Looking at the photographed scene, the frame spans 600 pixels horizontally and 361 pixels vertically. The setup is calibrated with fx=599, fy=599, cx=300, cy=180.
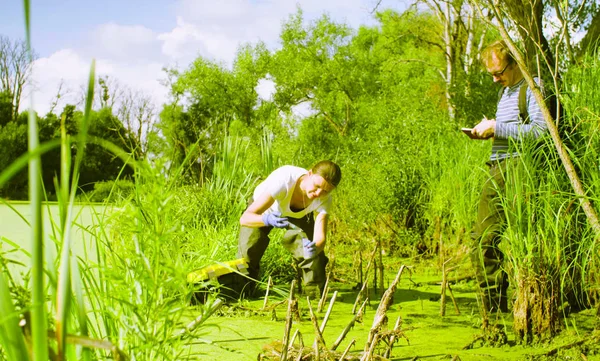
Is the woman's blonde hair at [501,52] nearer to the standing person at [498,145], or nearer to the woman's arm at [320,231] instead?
the standing person at [498,145]

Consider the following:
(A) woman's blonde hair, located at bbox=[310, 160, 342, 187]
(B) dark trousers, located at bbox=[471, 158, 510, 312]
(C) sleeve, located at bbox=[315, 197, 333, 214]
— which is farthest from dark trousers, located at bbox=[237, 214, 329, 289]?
(B) dark trousers, located at bbox=[471, 158, 510, 312]

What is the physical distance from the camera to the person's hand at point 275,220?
389cm

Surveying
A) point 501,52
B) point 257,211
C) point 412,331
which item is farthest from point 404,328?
point 501,52

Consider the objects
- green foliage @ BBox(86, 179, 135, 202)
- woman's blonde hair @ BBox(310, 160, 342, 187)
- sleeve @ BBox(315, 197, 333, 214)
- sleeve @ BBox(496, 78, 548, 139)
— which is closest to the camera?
green foliage @ BBox(86, 179, 135, 202)

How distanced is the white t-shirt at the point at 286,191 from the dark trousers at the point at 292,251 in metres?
0.13

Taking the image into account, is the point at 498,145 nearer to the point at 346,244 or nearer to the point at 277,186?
the point at 277,186

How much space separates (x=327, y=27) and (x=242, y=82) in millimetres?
5387

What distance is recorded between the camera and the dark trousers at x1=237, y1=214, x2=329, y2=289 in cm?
392

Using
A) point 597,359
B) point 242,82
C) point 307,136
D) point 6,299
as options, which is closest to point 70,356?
point 6,299

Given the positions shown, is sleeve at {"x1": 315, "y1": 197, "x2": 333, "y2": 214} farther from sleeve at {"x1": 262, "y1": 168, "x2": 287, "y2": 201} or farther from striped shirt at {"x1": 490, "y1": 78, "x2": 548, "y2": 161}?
striped shirt at {"x1": 490, "y1": 78, "x2": 548, "y2": 161}

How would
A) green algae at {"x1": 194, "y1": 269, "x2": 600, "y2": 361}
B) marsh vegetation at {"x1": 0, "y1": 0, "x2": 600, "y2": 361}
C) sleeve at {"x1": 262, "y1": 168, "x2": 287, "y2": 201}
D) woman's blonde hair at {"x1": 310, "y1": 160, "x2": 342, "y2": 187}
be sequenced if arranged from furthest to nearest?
sleeve at {"x1": 262, "y1": 168, "x2": 287, "y2": 201} → woman's blonde hair at {"x1": 310, "y1": 160, "x2": 342, "y2": 187} → green algae at {"x1": 194, "y1": 269, "x2": 600, "y2": 361} → marsh vegetation at {"x1": 0, "y1": 0, "x2": 600, "y2": 361}

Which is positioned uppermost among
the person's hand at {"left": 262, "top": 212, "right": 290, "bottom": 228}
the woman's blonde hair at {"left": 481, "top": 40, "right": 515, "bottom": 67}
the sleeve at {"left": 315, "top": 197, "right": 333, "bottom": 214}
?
the woman's blonde hair at {"left": 481, "top": 40, "right": 515, "bottom": 67}

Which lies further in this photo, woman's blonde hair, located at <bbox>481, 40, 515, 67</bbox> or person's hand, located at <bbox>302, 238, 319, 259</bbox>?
person's hand, located at <bbox>302, 238, 319, 259</bbox>

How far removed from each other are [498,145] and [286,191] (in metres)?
1.32
